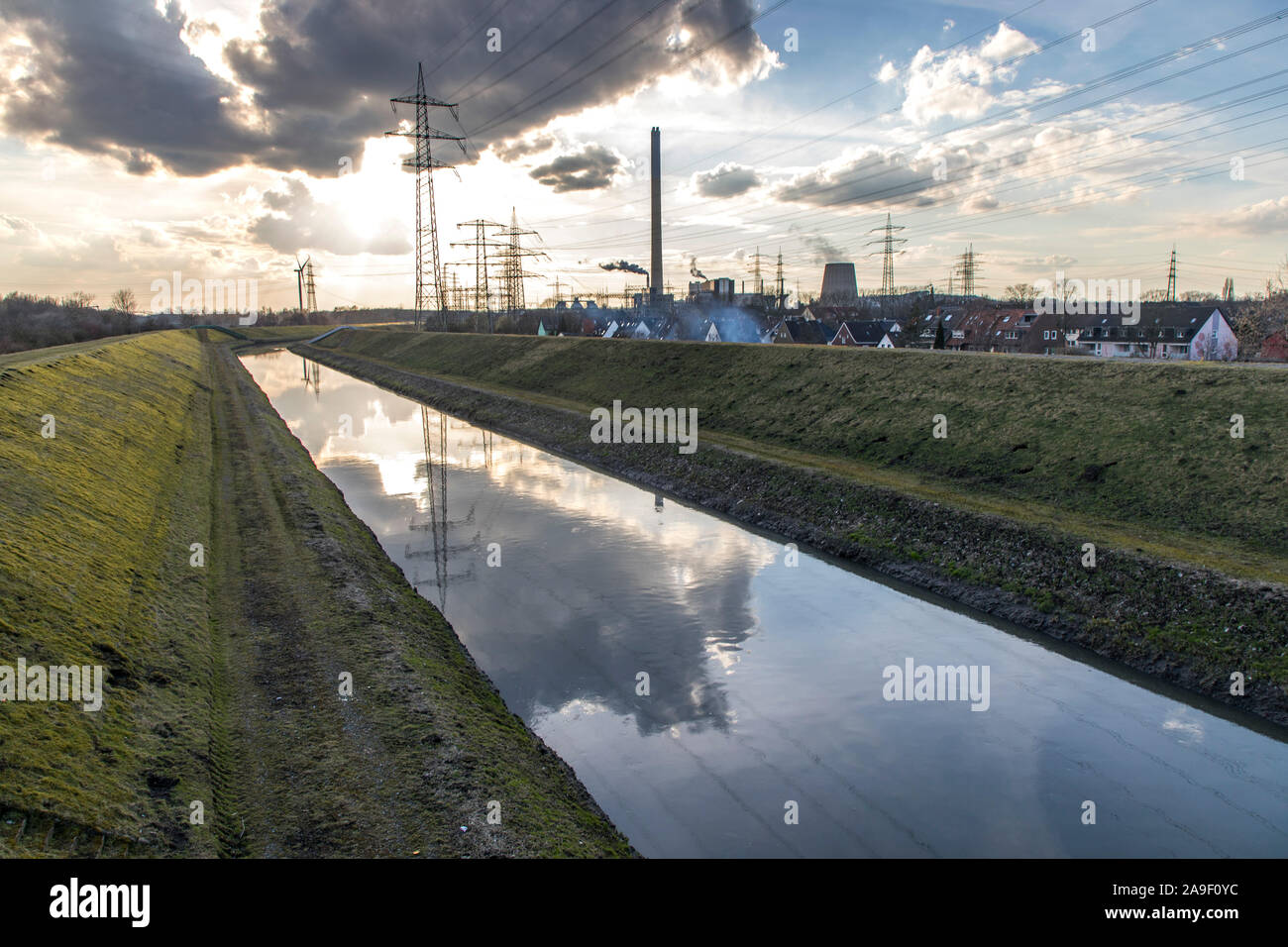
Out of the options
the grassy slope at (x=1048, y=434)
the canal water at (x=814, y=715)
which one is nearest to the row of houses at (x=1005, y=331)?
the grassy slope at (x=1048, y=434)

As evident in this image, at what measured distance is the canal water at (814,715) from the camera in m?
10.3

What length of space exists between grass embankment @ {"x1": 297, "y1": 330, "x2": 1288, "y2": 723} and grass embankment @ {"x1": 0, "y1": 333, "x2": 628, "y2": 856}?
478 inches

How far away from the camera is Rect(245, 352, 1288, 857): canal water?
407 inches

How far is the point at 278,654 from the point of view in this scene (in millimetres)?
13320

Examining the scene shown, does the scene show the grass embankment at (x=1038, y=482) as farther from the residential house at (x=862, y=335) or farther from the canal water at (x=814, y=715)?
the residential house at (x=862, y=335)

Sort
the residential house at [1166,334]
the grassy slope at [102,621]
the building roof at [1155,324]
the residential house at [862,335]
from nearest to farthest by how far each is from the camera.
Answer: the grassy slope at [102,621]
the residential house at [1166,334]
the building roof at [1155,324]
the residential house at [862,335]

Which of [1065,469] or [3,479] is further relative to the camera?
[1065,469]

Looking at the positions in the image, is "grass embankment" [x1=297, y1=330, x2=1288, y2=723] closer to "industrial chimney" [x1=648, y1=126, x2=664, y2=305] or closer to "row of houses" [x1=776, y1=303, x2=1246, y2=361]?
"row of houses" [x1=776, y1=303, x2=1246, y2=361]

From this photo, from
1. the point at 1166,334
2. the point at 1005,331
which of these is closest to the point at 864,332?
the point at 1005,331

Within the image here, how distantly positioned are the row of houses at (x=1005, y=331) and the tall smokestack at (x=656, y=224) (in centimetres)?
566

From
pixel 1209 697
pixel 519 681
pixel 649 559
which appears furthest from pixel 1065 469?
pixel 519 681

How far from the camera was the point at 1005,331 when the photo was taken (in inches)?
3477

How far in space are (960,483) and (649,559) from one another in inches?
440
